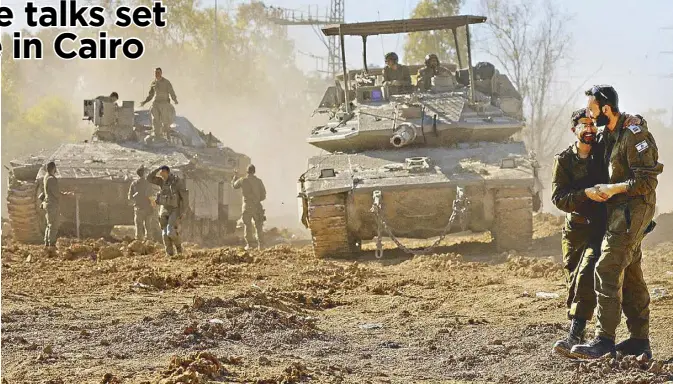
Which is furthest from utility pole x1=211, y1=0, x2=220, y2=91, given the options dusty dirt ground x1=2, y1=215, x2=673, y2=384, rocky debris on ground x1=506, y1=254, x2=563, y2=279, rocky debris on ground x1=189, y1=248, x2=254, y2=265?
rocky debris on ground x1=506, y1=254, x2=563, y2=279

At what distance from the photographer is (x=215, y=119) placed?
5050 cm

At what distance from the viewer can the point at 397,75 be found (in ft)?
56.5

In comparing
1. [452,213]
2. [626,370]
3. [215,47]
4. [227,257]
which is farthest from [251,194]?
[215,47]

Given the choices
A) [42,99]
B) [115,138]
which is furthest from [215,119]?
[115,138]

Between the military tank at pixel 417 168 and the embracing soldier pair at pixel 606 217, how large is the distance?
21.7 feet

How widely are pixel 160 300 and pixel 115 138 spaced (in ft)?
36.5

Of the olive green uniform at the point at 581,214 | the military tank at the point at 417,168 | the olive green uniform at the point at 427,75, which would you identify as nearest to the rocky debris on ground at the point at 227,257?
the military tank at the point at 417,168

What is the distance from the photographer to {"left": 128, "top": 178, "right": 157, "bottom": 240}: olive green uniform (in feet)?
59.1

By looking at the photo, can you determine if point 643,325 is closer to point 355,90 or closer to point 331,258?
point 331,258

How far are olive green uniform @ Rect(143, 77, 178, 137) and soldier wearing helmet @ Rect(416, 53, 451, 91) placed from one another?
195 inches

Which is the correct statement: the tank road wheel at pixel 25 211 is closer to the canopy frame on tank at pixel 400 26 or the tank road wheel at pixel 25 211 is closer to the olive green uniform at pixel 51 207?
the olive green uniform at pixel 51 207

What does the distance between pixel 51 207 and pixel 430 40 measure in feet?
80.0

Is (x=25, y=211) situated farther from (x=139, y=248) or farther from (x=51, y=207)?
(x=139, y=248)

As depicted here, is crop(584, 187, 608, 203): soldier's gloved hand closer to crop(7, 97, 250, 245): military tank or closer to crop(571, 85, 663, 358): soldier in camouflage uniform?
crop(571, 85, 663, 358): soldier in camouflage uniform
